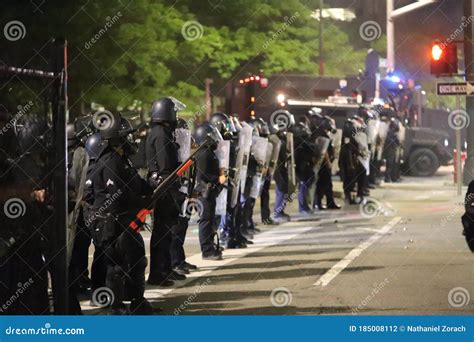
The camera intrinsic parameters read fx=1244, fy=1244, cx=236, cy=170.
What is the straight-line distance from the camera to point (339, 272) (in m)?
13.7

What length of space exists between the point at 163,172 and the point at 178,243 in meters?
1.30

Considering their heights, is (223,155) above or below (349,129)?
below

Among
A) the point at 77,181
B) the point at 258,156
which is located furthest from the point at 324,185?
the point at 77,181

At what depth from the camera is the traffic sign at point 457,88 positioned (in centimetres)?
2141

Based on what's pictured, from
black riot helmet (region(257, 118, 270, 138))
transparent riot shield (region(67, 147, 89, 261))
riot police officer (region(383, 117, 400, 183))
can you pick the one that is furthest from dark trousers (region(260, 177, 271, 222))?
riot police officer (region(383, 117, 400, 183))

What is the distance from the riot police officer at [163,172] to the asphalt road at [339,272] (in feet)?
1.20

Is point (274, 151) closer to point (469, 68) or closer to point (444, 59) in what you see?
point (444, 59)

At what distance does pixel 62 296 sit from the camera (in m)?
9.00

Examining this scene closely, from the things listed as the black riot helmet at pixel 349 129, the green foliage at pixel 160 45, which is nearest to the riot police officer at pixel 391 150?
the green foliage at pixel 160 45

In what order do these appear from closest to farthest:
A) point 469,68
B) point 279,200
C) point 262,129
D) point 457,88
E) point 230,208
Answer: point 230,208 < point 262,129 < point 279,200 < point 457,88 < point 469,68

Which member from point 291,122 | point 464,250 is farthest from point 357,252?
point 291,122

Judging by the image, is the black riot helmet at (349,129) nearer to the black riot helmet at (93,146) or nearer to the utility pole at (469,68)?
the utility pole at (469,68)

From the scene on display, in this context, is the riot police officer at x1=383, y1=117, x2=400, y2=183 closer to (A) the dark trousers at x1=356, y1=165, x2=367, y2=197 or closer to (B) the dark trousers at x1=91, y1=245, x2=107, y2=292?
(A) the dark trousers at x1=356, y1=165, x2=367, y2=197
